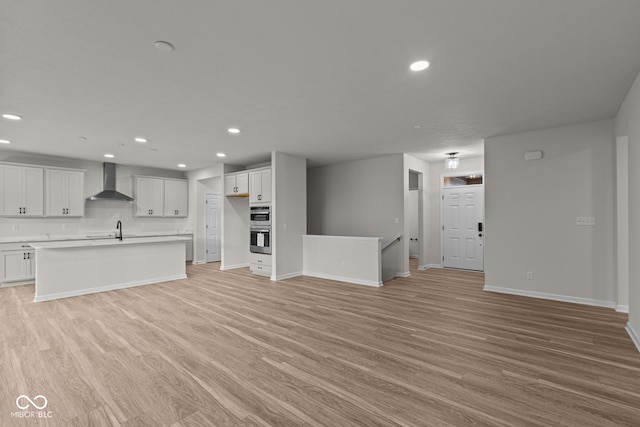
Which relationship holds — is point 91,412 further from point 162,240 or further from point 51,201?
point 51,201

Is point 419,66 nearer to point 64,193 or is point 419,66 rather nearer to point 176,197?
point 64,193

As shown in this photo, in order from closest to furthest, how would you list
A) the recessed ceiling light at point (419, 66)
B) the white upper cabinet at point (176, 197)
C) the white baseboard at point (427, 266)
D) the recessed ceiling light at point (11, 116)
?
the recessed ceiling light at point (419, 66), the recessed ceiling light at point (11, 116), the white baseboard at point (427, 266), the white upper cabinet at point (176, 197)

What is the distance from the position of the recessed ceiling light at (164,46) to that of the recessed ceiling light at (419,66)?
2015 millimetres

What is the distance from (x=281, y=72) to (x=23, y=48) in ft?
6.63

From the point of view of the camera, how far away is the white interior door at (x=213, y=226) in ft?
29.5

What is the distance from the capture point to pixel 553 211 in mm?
4621

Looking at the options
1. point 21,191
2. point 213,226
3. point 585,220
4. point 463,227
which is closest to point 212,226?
point 213,226

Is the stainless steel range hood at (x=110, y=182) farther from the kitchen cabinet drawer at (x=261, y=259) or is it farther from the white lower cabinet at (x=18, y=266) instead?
the kitchen cabinet drawer at (x=261, y=259)

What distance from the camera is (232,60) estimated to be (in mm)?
2600

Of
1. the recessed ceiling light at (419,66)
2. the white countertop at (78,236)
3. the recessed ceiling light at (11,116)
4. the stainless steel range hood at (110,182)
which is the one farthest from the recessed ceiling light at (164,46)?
the stainless steel range hood at (110,182)

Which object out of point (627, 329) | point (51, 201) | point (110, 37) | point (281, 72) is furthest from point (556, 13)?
point (51, 201)

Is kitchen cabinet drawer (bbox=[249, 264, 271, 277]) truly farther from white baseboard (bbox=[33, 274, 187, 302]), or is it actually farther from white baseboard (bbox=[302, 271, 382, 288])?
white baseboard (bbox=[33, 274, 187, 302])

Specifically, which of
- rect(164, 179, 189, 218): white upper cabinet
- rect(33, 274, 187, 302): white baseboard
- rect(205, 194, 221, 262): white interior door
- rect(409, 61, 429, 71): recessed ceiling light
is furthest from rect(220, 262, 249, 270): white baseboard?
rect(409, 61, 429, 71): recessed ceiling light

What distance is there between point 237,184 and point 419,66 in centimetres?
549
